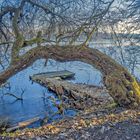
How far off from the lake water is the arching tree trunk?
3474 mm

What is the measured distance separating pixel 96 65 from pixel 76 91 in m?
10.9

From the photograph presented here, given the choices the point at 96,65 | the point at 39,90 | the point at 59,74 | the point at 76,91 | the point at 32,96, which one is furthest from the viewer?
the point at 59,74

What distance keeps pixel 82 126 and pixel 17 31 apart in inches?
132

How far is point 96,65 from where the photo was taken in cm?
859

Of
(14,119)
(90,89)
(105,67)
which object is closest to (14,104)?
(14,119)

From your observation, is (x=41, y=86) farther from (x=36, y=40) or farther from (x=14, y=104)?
(x=36, y=40)

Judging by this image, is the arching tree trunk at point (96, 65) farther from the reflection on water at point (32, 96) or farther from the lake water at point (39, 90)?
the reflection on water at point (32, 96)

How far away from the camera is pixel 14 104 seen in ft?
59.6

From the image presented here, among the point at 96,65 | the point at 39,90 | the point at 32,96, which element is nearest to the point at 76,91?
the point at 32,96

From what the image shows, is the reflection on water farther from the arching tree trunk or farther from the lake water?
the arching tree trunk

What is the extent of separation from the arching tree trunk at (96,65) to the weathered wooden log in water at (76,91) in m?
7.11

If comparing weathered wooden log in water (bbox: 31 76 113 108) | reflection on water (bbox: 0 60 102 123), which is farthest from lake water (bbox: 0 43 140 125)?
weathered wooden log in water (bbox: 31 76 113 108)

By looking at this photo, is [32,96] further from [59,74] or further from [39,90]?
[59,74]

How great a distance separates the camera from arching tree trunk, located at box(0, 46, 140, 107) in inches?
330
